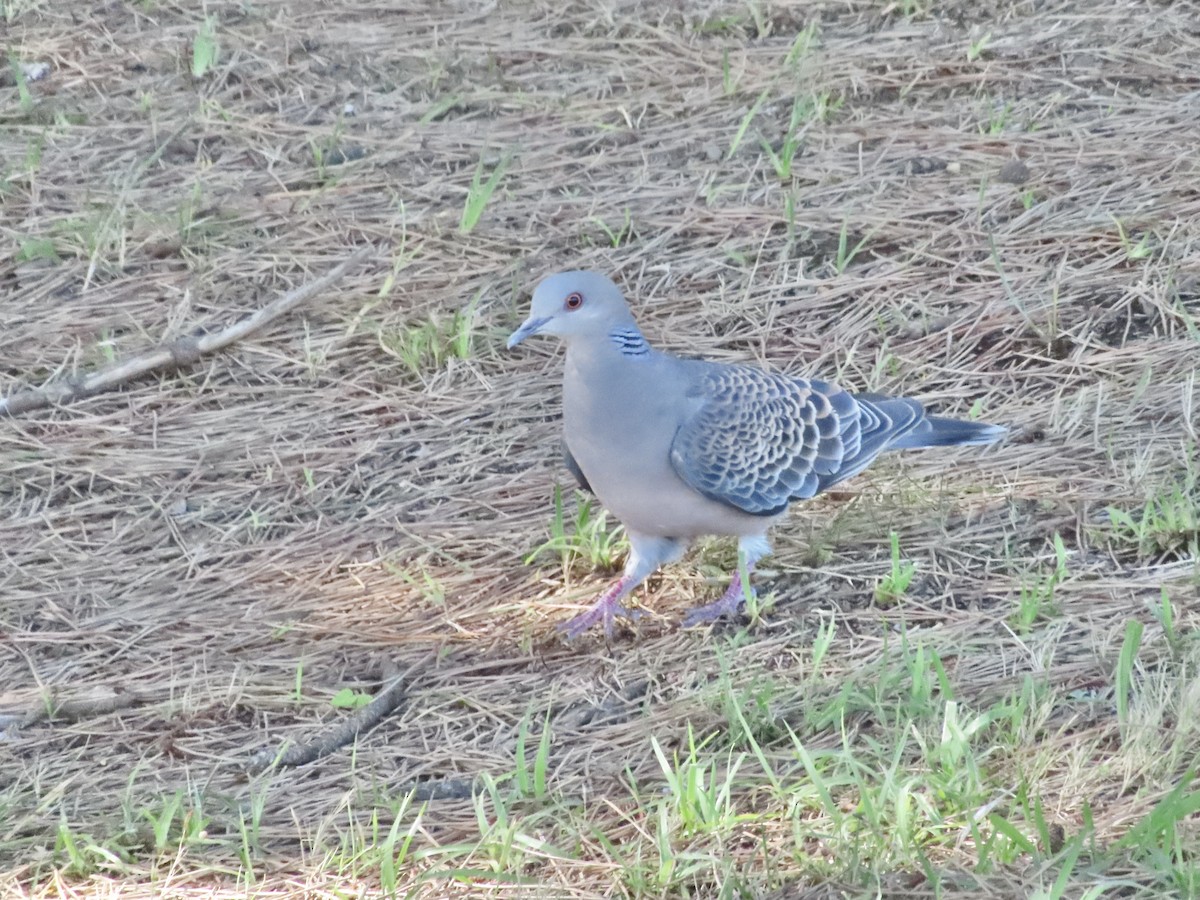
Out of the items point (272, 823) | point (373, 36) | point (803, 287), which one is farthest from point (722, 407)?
point (373, 36)

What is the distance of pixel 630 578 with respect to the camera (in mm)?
3760

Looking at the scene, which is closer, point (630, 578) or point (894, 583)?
point (894, 583)

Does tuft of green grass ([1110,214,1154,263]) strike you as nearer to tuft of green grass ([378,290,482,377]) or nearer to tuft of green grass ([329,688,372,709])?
tuft of green grass ([378,290,482,377])

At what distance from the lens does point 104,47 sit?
6.64 metres

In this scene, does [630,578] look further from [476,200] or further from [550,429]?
[476,200]

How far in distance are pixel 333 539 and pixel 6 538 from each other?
2.77 ft

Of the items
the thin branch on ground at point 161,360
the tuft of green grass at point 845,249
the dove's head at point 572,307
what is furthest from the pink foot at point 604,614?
the thin branch on ground at point 161,360

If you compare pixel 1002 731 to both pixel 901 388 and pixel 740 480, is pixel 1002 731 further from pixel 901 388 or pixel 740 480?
pixel 901 388

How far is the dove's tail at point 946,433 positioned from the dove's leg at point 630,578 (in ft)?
2.02

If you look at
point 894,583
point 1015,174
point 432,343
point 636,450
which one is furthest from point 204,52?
point 894,583

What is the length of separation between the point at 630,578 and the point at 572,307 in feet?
2.10

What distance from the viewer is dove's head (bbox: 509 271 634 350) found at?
3.75 m

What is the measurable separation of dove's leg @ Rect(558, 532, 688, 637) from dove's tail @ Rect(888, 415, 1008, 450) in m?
0.62

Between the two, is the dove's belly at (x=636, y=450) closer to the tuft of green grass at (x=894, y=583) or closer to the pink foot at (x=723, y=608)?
the pink foot at (x=723, y=608)
